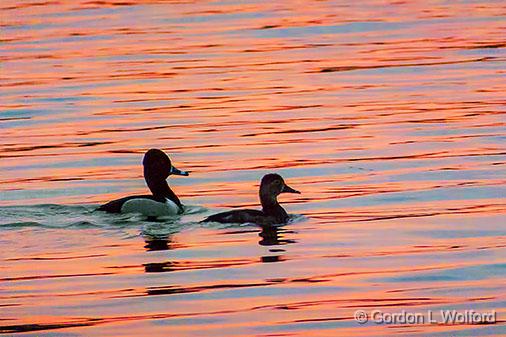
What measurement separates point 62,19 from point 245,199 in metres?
18.9

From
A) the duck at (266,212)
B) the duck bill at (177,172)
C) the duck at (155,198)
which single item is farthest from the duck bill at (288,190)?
the duck bill at (177,172)

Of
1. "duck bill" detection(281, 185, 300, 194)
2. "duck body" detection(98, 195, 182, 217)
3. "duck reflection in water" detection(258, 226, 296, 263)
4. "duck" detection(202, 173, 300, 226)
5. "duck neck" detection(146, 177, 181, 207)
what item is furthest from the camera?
"duck neck" detection(146, 177, 181, 207)

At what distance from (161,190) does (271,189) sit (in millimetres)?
1965

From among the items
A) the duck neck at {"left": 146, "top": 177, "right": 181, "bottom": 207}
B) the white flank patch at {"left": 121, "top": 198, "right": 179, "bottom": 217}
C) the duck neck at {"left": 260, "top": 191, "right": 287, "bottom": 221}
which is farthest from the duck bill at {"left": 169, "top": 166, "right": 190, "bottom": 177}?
the duck neck at {"left": 260, "top": 191, "right": 287, "bottom": 221}

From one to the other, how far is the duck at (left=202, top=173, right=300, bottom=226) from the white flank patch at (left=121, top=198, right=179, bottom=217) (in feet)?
3.14

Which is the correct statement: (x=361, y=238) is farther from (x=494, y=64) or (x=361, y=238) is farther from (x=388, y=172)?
(x=494, y=64)

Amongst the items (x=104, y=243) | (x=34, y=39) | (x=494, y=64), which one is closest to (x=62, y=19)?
(x=34, y=39)

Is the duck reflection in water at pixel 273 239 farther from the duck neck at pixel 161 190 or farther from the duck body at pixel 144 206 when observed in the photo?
the duck neck at pixel 161 190

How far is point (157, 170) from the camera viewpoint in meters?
18.3

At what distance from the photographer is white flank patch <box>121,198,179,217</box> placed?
16891mm

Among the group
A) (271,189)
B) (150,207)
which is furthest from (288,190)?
(150,207)

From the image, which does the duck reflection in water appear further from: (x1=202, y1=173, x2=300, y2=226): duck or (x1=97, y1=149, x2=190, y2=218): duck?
(x1=97, y1=149, x2=190, y2=218): duck

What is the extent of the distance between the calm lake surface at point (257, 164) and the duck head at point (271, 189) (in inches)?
14.0

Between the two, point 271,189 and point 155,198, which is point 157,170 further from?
point 271,189
